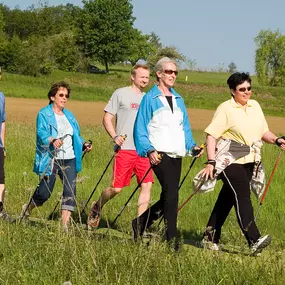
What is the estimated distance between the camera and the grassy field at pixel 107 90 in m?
56.7

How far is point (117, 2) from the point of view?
363ft

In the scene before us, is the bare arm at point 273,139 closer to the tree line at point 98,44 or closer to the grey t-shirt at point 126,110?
the grey t-shirt at point 126,110

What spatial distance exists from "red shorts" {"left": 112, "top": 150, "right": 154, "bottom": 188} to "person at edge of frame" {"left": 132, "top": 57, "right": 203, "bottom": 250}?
1.21m

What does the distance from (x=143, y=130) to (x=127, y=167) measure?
1.54 meters

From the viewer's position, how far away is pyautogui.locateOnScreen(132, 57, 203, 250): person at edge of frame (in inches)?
297

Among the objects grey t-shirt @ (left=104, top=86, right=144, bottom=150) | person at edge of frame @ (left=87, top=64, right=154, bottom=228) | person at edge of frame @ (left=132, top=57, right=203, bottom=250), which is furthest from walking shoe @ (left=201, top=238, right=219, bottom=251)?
grey t-shirt @ (left=104, top=86, right=144, bottom=150)

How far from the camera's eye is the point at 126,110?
9.16m

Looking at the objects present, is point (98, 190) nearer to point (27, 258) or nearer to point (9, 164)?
point (9, 164)

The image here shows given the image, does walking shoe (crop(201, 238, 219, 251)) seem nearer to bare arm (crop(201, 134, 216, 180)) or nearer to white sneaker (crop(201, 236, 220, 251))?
white sneaker (crop(201, 236, 220, 251))

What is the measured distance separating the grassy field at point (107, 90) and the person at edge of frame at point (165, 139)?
47.7 metres

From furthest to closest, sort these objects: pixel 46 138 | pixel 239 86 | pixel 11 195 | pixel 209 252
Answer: pixel 11 195
pixel 46 138
pixel 239 86
pixel 209 252

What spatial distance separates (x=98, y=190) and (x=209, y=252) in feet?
19.5

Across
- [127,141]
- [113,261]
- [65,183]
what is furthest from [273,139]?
[113,261]

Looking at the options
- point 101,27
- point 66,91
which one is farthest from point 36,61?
point 66,91
